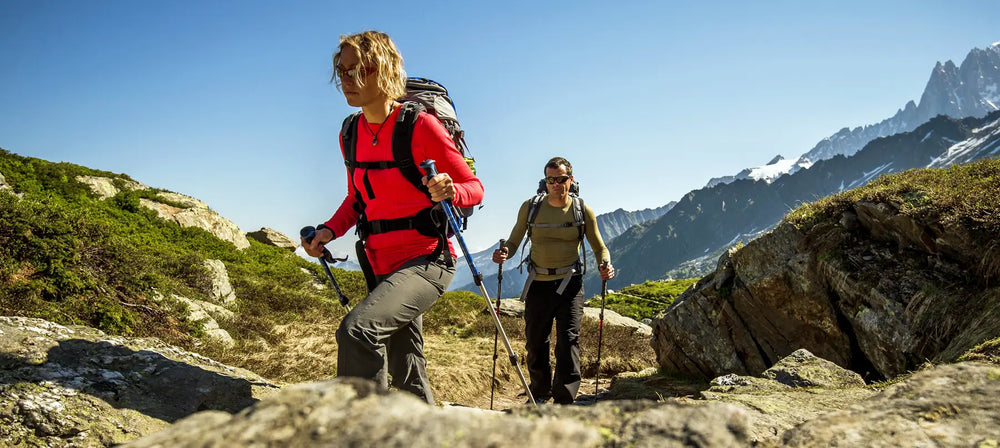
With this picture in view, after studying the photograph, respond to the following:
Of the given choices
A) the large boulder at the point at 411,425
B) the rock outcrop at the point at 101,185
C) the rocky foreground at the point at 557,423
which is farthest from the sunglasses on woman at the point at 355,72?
the rock outcrop at the point at 101,185

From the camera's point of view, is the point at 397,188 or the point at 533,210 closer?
the point at 397,188

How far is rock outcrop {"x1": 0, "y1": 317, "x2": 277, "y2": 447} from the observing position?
11.3 ft

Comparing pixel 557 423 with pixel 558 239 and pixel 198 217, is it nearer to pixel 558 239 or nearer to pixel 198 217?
pixel 558 239

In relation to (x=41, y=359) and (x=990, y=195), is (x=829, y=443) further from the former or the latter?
(x=990, y=195)

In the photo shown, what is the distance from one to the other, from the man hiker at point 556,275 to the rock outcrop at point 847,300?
3090 mm

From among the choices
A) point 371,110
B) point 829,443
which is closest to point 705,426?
point 829,443

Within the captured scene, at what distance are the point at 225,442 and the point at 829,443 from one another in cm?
182

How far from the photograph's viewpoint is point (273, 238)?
2650cm

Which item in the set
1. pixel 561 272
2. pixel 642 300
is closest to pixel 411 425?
pixel 561 272

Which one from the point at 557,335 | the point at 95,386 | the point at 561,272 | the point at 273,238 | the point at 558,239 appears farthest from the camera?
the point at 273,238

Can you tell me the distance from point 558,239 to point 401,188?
402cm

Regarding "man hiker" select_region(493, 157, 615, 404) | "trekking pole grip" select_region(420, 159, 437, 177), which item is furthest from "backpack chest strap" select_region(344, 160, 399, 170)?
"man hiker" select_region(493, 157, 615, 404)

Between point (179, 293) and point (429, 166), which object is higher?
point (429, 166)

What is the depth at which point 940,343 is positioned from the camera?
18.1 feet
